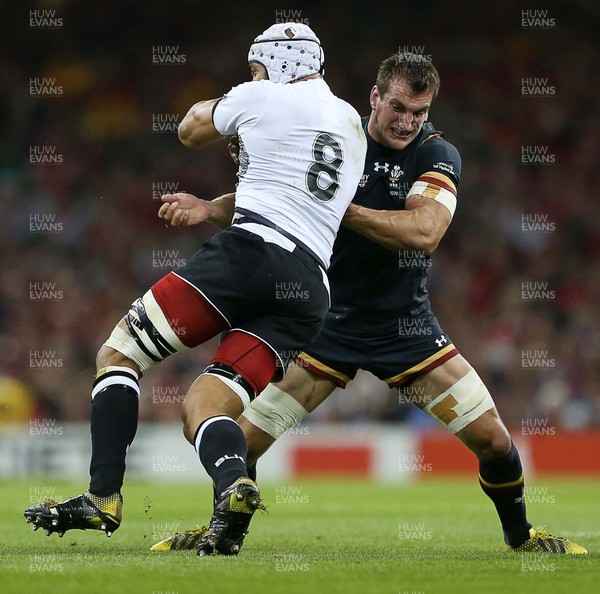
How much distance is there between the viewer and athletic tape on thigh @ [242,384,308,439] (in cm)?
600

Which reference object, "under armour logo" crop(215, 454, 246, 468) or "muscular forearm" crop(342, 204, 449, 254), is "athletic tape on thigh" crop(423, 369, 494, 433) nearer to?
"muscular forearm" crop(342, 204, 449, 254)

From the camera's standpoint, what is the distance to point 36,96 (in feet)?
64.9

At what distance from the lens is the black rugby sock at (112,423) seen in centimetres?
489

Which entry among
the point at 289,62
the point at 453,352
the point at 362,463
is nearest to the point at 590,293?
the point at 362,463

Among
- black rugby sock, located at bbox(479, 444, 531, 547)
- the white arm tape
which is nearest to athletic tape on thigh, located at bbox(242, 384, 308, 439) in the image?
black rugby sock, located at bbox(479, 444, 531, 547)

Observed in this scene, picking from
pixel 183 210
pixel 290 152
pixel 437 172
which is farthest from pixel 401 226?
pixel 183 210

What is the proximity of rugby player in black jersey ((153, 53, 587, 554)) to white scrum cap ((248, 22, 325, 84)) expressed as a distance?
622 mm

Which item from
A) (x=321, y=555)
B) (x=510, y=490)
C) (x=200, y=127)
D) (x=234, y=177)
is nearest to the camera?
(x=200, y=127)

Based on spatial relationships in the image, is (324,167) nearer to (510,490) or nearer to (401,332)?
(401,332)

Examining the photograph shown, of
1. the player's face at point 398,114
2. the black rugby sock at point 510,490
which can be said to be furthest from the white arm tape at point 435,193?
the black rugby sock at point 510,490

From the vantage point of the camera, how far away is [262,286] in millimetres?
4926

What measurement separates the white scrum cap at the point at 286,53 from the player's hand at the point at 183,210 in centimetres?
65

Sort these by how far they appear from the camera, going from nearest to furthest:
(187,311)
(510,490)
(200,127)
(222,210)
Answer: (187,311)
(200,127)
(222,210)
(510,490)

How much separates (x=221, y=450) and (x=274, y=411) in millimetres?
1280
